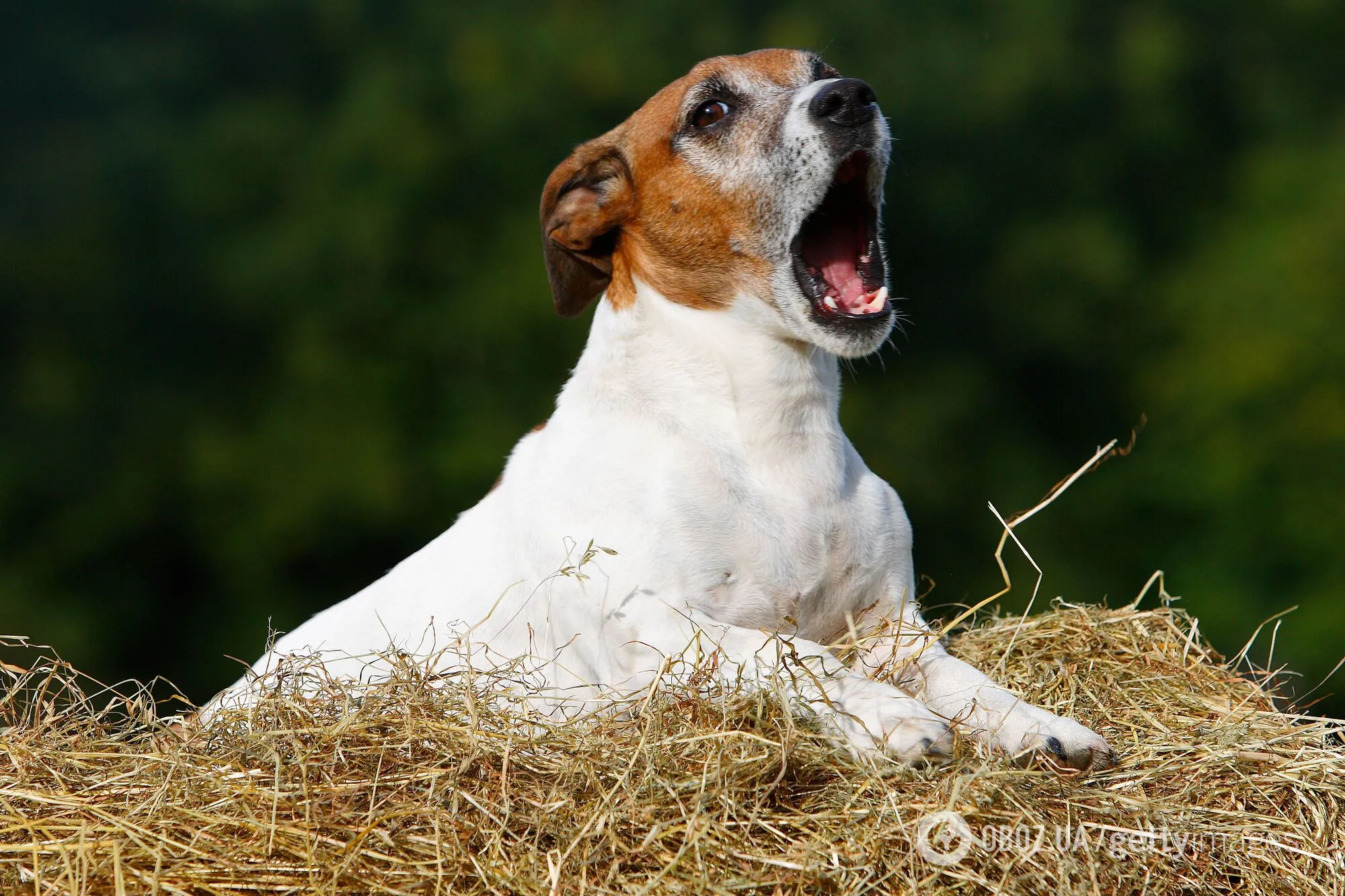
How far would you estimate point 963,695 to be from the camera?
3615 millimetres

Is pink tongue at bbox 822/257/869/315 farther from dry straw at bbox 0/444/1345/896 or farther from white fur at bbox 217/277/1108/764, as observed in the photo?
dry straw at bbox 0/444/1345/896

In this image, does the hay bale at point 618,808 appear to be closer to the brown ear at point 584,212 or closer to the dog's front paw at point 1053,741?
the dog's front paw at point 1053,741

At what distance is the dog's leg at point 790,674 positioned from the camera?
10.3 ft

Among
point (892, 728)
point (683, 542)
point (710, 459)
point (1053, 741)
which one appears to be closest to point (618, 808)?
point (892, 728)

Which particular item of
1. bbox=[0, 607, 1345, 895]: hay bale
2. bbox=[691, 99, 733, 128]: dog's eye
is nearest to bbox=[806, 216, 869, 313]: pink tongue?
bbox=[691, 99, 733, 128]: dog's eye

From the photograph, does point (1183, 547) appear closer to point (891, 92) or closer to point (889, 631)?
point (891, 92)

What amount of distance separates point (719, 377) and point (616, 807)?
1466 mm

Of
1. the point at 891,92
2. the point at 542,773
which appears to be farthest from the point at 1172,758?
the point at 891,92

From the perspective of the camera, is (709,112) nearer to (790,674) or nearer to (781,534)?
(781,534)

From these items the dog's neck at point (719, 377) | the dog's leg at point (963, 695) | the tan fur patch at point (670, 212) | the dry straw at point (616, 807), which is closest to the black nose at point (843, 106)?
the tan fur patch at point (670, 212)

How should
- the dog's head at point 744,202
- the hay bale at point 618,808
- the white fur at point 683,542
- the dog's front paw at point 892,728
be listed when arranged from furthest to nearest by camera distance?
1. the dog's head at point 744,202
2. the white fur at point 683,542
3. the dog's front paw at point 892,728
4. the hay bale at point 618,808

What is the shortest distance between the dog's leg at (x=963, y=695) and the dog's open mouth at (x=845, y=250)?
90cm

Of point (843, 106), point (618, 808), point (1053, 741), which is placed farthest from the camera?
point (843, 106)

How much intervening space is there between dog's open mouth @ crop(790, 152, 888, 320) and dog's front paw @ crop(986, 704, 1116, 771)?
127cm
